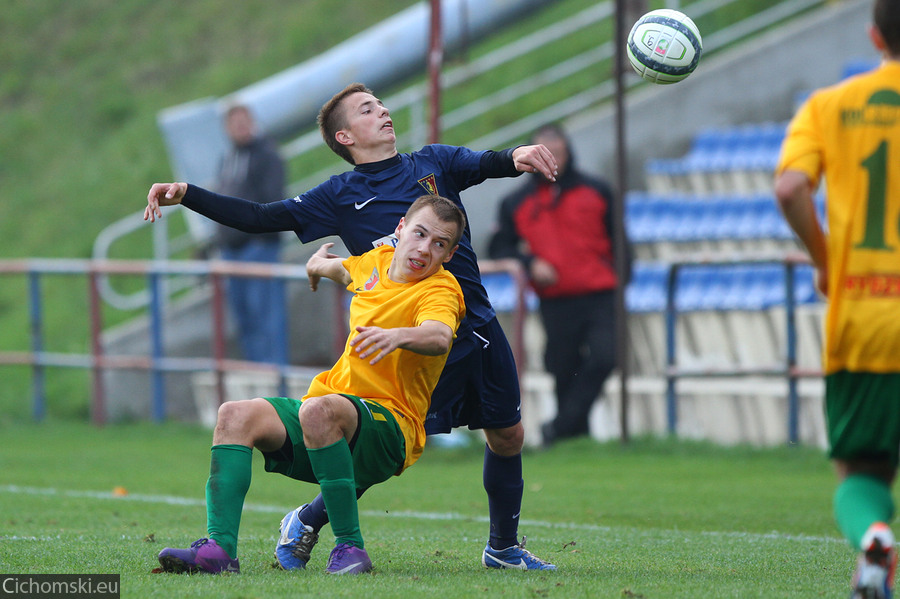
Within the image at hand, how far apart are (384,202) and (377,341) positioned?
1004 millimetres

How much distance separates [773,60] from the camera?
54.6 feet

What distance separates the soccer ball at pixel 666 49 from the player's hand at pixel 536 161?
106 cm

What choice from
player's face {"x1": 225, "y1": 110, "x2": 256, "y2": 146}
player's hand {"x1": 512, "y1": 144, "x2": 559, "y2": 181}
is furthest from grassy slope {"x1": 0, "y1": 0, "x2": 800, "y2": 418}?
player's hand {"x1": 512, "y1": 144, "x2": 559, "y2": 181}

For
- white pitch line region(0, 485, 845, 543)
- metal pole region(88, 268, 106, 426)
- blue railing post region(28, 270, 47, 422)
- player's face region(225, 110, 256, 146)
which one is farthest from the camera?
blue railing post region(28, 270, 47, 422)

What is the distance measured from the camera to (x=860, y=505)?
161 inches

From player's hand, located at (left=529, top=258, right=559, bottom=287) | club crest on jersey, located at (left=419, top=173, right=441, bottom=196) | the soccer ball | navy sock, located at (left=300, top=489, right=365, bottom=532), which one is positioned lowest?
navy sock, located at (left=300, top=489, right=365, bottom=532)

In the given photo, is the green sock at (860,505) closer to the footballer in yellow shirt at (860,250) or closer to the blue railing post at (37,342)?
the footballer in yellow shirt at (860,250)

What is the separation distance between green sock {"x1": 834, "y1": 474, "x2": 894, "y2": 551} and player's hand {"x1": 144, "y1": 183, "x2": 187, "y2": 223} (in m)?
2.70

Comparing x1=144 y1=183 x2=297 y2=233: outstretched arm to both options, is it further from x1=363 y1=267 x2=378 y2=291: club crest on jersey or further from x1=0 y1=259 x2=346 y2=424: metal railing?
x1=0 y1=259 x2=346 y2=424: metal railing

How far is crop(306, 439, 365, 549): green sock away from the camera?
503 centimetres

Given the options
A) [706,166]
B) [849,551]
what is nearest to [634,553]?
[849,551]

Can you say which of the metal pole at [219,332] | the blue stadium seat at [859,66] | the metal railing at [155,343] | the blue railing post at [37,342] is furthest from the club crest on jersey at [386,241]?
the blue stadium seat at [859,66]

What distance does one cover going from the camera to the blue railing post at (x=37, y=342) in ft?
45.9

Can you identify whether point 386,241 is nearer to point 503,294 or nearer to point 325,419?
point 325,419
